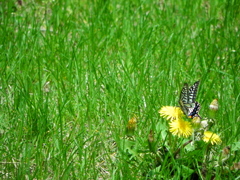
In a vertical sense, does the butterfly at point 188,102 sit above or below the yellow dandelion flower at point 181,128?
above

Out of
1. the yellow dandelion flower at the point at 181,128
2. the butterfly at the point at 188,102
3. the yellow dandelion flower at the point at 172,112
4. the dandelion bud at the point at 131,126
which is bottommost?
the dandelion bud at the point at 131,126

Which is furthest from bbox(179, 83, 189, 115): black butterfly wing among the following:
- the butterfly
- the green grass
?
the green grass

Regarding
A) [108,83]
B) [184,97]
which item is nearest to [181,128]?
[184,97]

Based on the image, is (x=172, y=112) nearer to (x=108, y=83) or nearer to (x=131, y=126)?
(x=131, y=126)

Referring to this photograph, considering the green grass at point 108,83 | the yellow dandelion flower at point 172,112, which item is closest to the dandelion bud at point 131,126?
the green grass at point 108,83

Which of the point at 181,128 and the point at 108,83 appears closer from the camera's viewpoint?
the point at 181,128

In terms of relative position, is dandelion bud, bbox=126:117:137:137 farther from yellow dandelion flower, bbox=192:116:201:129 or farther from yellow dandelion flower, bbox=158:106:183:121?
yellow dandelion flower, bbox=192:116:201:129

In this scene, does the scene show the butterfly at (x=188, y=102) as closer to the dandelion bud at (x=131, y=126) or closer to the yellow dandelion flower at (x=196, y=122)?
the yellow dandelion flower at (x=196, y=122)
